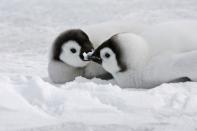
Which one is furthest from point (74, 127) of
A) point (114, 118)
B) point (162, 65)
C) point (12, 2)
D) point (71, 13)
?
point (12, 2)

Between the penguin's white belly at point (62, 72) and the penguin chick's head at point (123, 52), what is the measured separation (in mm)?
444

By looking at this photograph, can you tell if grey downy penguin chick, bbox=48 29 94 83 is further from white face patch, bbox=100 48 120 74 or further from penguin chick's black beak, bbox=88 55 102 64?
white face patch, bbox=100 48 120 74

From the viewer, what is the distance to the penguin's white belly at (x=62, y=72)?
15.5ft

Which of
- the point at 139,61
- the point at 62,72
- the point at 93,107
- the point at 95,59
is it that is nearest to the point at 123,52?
the point at 139,61

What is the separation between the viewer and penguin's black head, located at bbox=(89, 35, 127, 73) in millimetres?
4227

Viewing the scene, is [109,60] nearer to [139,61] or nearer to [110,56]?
[110,56]

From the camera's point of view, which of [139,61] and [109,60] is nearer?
[139,61]

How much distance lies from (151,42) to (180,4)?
459 centimetres

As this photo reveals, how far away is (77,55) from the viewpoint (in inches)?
181

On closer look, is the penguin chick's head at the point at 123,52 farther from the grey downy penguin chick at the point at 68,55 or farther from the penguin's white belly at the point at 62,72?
the penguin's white belly at the point at 62,72

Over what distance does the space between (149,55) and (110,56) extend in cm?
29

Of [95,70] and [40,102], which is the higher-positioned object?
[40,102]

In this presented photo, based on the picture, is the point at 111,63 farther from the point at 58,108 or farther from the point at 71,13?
the point at 71,13

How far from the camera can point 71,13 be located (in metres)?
8.69
